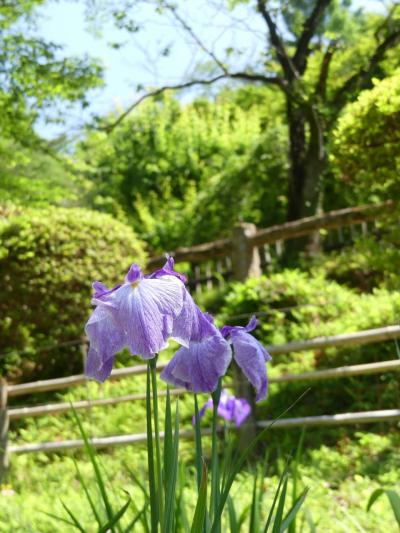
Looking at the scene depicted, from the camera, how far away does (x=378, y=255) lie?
4.33 m

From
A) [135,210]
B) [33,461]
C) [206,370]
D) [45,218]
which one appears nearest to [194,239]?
[135,210]

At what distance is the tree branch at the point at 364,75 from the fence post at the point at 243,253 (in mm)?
3331

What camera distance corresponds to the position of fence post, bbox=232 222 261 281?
6.45 metres

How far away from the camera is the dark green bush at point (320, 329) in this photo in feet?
15.3

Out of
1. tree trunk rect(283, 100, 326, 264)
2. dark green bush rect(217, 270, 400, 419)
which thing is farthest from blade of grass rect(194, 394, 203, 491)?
tree trunk rect(283, 100, 326, 264)

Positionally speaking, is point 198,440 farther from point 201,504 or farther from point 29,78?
point 29,78

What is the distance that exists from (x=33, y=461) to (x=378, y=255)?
299 cm

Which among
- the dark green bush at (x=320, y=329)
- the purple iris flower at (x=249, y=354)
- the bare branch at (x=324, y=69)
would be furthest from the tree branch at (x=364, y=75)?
the purple iris flower at (x=249, y=354)

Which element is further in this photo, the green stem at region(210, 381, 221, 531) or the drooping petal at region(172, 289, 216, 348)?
the green stem at region(210, 381, 221, 531)

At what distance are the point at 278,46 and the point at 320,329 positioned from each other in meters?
5.34

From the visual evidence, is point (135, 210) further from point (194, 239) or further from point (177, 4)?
point (177, 4)

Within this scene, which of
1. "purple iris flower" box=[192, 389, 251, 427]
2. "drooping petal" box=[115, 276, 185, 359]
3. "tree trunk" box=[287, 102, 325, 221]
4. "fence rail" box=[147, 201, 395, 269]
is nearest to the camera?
"drooping petal" box=[115, 276, 185, 359]

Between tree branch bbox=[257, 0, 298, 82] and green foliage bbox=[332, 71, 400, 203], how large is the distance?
4.99 m

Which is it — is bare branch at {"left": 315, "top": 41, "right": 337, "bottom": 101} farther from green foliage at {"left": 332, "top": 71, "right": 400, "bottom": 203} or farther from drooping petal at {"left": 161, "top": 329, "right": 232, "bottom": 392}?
drooping petal at {"left": 161, "top": 329, "right": 232, "bottom": 392}
